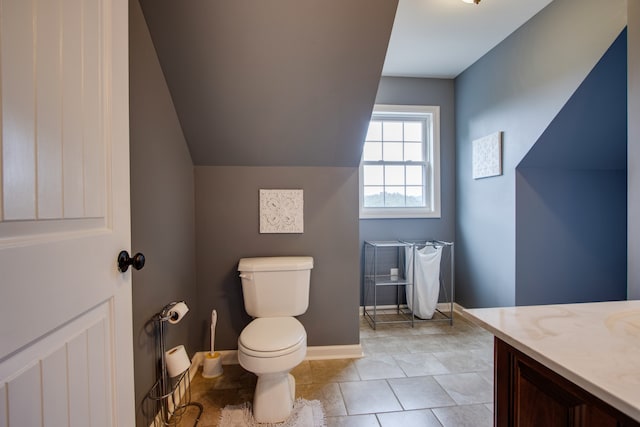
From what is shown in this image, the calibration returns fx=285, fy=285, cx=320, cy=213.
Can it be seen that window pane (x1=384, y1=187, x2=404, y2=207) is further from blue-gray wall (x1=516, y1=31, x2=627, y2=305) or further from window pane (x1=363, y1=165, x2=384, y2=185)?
blue-gray wall (x1=516, y1=31, x2=627, y2=305)

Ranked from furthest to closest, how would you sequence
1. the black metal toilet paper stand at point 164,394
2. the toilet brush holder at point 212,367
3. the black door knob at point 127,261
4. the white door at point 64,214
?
the toilet brush holder at point 212,367
the black metal toilet paper stand at point 164,394
the black door knob at point 127,261
the white door at point 64,214

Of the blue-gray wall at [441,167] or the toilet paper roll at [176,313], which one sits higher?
the blue-gray wall at [441,167]

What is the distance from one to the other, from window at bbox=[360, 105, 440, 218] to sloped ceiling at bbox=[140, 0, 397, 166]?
107 cm

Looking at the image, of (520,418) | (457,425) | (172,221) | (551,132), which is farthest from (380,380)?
(551,132)

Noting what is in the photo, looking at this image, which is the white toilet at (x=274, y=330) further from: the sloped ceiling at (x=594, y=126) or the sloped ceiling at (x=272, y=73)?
the sloped ceiling at (x=594, y=126)

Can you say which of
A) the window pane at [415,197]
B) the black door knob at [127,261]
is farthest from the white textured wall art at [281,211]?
the window pane at [415,197]

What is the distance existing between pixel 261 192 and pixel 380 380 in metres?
1.55

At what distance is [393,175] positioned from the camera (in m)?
3.19

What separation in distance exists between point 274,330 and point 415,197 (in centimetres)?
225

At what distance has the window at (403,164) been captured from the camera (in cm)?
313

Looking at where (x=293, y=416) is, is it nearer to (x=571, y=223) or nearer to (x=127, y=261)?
(x=127, y=261)

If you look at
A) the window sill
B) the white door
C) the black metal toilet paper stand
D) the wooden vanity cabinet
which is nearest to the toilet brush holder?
the black metal toilet paper stand

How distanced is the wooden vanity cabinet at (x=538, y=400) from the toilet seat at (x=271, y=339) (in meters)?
0.96

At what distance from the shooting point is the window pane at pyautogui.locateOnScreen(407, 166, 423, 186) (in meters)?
3.21
